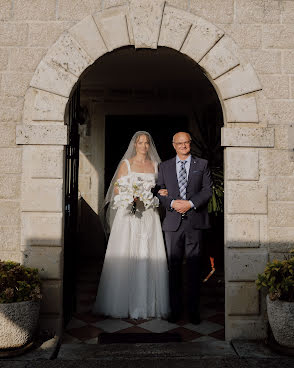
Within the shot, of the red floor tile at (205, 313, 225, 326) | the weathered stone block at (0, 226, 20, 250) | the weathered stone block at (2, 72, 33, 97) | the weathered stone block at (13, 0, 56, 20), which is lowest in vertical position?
the red floor tile at (205, 313, 225, 326)

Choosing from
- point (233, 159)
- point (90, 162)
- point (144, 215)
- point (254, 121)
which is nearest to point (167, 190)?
point (144, 215)

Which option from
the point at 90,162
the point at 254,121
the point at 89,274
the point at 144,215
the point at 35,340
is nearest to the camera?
the point at 35,340

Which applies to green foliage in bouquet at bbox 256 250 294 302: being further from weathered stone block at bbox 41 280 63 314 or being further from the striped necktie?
weathered stone block at bbox 41 280 63 314

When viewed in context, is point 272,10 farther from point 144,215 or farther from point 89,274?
point 89,274

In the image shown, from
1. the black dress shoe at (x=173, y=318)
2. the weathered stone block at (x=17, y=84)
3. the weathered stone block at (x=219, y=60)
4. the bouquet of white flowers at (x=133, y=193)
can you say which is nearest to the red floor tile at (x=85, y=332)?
the black dress shoe at (x=173, y=318)

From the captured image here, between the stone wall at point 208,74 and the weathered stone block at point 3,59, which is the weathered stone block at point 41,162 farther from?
the weathered stone block at point 3,59

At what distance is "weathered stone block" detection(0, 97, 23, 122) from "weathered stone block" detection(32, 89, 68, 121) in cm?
14

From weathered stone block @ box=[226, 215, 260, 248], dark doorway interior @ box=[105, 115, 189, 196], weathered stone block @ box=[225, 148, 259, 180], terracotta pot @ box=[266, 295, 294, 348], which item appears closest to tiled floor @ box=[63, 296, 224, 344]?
terracotta pot @ box=[266, 295, 294, 348]

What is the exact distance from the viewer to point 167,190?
4598 mm

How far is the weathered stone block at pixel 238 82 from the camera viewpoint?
3986 millimetres

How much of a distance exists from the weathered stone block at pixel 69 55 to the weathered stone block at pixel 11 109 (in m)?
0.51

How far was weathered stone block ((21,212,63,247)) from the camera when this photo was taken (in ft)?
12.8

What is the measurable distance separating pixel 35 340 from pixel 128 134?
522 cm

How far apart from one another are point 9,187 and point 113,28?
1766 millimetres
